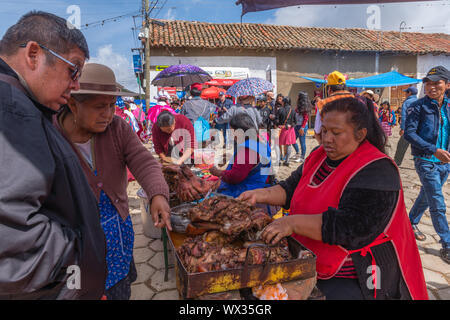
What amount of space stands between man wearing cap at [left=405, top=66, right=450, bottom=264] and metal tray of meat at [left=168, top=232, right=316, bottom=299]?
9.63 feet

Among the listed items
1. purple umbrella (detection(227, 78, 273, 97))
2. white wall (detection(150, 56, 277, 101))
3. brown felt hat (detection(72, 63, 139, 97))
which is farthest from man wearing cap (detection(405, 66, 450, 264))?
white wall (detection(150, 56, 277, 101))

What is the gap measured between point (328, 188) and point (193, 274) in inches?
40.1

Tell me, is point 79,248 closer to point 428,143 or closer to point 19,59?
point 19,59

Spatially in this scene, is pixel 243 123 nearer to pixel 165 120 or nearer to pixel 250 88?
pixel 165 120

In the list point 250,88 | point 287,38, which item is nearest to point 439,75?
point 250,88

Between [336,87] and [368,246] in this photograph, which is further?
[336,87]

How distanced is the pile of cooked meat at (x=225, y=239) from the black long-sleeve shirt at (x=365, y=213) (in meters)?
0.33

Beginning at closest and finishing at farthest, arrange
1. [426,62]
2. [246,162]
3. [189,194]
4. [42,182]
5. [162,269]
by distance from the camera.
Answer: [42,182], [189,194], [246,162], [162,269], [426,62]

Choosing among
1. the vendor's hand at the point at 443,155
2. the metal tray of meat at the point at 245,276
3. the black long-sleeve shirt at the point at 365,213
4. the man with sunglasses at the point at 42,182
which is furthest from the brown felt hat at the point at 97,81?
the vendor's hand at the point at 443,155

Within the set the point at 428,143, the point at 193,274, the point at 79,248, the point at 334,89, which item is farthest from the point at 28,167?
the point at 334,89

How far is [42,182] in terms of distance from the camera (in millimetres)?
897

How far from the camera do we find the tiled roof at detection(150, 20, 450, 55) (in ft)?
57.9

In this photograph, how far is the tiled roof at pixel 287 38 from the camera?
1766 cm

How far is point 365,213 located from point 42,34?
1788mm
